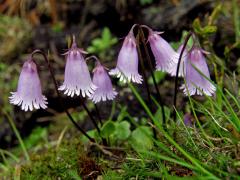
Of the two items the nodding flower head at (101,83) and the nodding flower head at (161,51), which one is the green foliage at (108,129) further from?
the nodding flower head at (161,51)

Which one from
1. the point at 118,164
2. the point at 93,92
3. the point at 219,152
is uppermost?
the point at 93,92

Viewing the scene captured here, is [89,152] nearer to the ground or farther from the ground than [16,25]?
nearer to the ground

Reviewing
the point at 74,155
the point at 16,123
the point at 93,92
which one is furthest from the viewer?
the point at 16,123

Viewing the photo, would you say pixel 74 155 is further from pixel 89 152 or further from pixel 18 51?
pixel 18 51

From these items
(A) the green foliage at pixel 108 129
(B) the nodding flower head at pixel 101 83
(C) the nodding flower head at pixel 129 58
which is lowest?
(A) the green foliage at pixel 108 129

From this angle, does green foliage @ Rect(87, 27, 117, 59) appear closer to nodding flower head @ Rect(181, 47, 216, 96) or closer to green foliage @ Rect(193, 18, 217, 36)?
green foliage @ Rect(193, 18, 217, 36)

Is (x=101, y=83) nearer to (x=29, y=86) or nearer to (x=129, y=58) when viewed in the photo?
(x=129, y=58)

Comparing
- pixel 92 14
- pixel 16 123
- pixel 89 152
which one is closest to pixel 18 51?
pixel 92 14

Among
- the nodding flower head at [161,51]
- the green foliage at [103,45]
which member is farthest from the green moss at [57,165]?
the green foliage at [103,45]
